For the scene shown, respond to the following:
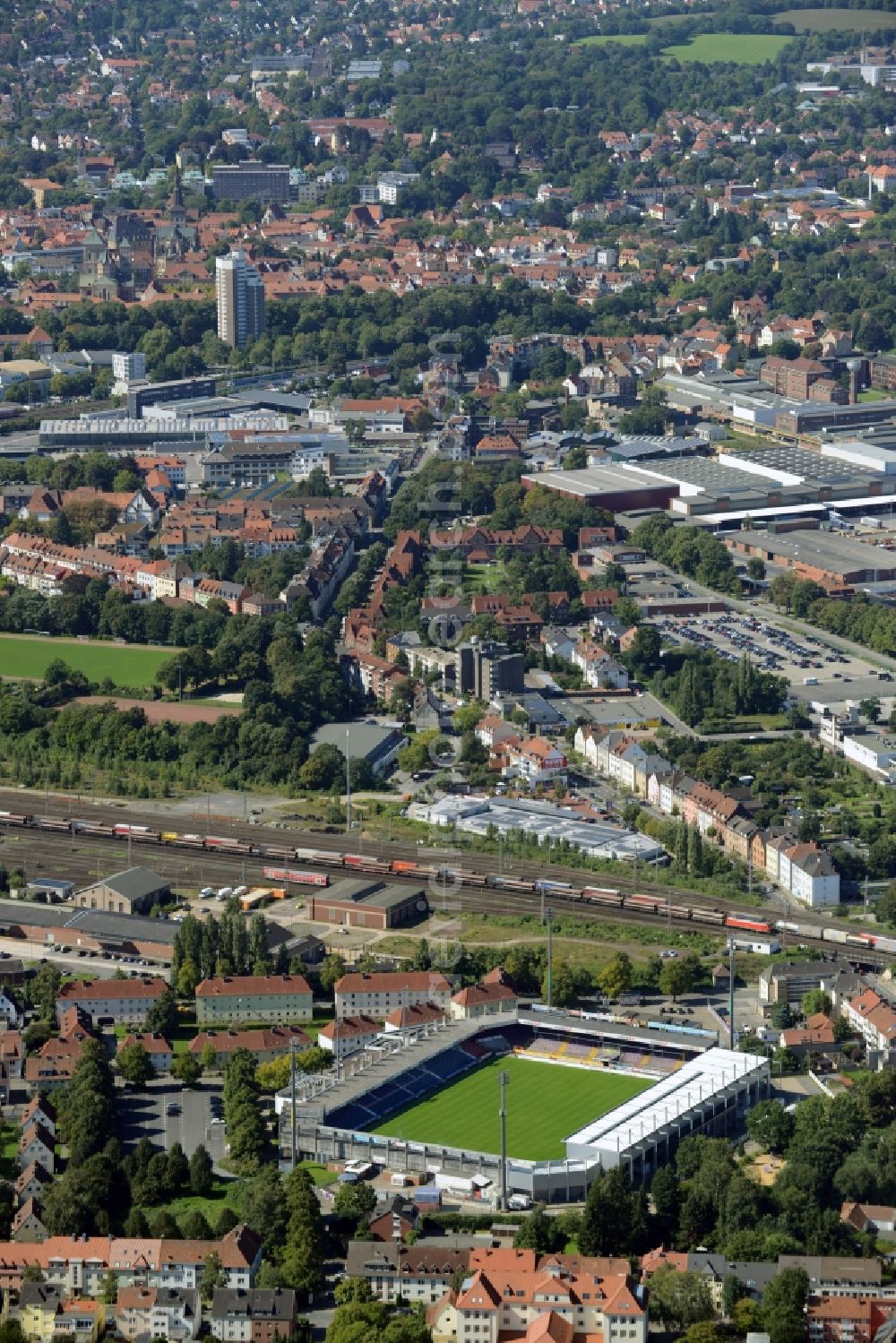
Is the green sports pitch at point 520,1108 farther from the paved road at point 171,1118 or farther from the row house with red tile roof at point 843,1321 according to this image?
the row house with red tile roof at point 843,1321

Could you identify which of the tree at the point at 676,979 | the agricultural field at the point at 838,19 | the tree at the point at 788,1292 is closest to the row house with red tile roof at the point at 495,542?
the tree at the point at 676,979

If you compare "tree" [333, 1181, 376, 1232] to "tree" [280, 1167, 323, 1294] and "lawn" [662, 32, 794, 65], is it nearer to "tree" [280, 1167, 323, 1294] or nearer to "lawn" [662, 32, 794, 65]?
"tree" [280, 1167, 323, 1294]

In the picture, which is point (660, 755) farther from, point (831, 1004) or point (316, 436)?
point (316, 436)

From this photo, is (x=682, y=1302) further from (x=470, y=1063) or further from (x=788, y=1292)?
(x=470, y=1063)

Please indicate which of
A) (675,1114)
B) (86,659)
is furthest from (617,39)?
(675,1114)

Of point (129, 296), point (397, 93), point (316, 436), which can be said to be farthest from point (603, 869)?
point (397, 93)
